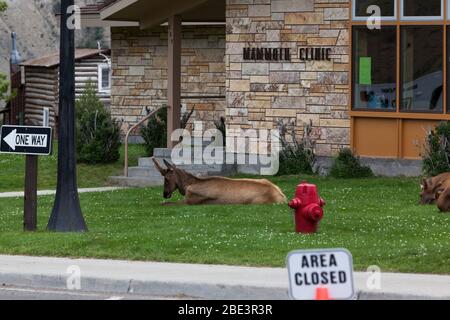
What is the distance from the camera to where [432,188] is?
18.6 metres

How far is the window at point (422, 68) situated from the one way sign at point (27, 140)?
921cm

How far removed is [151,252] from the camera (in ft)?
48.9

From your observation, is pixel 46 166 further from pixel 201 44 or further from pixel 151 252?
pixel 151 252

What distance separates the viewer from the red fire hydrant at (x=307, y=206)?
50.5 feet

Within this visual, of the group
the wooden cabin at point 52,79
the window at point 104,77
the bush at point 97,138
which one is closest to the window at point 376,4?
the bush at point 97,138

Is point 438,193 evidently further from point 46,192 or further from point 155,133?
point 155,133

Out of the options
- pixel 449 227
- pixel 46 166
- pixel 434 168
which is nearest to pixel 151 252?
pixel 449 227

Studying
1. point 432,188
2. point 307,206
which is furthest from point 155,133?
point 307,206

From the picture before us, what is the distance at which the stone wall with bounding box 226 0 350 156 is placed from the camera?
24062 mm

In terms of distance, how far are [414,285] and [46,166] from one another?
1594 cm

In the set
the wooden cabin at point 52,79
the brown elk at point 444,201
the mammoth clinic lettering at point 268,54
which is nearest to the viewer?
the brown elk at point 444,201

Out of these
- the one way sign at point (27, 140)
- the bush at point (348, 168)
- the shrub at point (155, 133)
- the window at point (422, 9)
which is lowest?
the bush at point (348, 168)

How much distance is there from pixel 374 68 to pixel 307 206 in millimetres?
9028

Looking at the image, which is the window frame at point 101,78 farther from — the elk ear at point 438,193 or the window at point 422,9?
the elk ear at point 438,193
